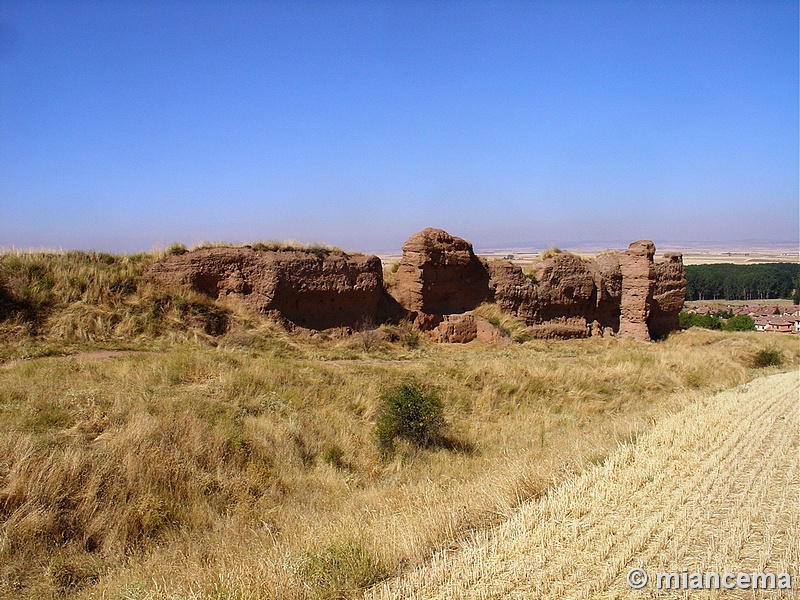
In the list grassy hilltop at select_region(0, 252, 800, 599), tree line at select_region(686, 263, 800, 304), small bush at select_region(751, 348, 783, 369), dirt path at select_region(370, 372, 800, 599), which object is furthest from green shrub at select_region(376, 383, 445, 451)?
tree line at select_region(686, 263, 800, 304)

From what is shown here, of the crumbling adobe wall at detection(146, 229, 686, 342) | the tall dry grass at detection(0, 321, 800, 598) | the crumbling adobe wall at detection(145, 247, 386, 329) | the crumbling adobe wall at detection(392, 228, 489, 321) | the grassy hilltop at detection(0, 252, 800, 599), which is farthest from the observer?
the crumbling adobe wall at detection(392, 228, 489, 321)

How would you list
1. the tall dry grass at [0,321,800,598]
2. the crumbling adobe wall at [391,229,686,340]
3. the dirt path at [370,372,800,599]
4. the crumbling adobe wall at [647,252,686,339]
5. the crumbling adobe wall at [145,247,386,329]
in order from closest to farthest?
the dirt path at [370,372,800,599] → the tall dry grass at [0,321,800,598] → the crumbling adobe wall at [145,247,386,329] → the crumbling adobe wall at [391,229,686,340] → the crumbling adobe wall at [647,252,686,339]

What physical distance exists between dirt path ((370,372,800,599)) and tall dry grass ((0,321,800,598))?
0.43 m

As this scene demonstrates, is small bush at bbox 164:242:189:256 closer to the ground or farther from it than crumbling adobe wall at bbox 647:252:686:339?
farther from it

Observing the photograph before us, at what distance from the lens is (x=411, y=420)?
33.1 feet

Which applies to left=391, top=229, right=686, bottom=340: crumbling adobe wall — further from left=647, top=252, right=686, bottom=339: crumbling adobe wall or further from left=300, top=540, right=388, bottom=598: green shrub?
left=300, top=540, right=388, bottom=598: green shrub

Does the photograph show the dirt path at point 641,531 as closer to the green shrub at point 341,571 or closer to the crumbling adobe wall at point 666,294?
the green shrub at point 341,571

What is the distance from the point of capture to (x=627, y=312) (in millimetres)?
22000

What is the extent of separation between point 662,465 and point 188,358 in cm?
800

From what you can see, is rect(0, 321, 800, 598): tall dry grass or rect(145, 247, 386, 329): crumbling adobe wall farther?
rect(145, 247, 386, 329): crumbling adobe wall

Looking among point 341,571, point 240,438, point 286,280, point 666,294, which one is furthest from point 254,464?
point 666,294

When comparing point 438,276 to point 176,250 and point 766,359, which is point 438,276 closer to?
point 176,250

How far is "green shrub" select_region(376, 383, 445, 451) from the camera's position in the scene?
A: 990cm

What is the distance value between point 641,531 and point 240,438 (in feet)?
18.5
